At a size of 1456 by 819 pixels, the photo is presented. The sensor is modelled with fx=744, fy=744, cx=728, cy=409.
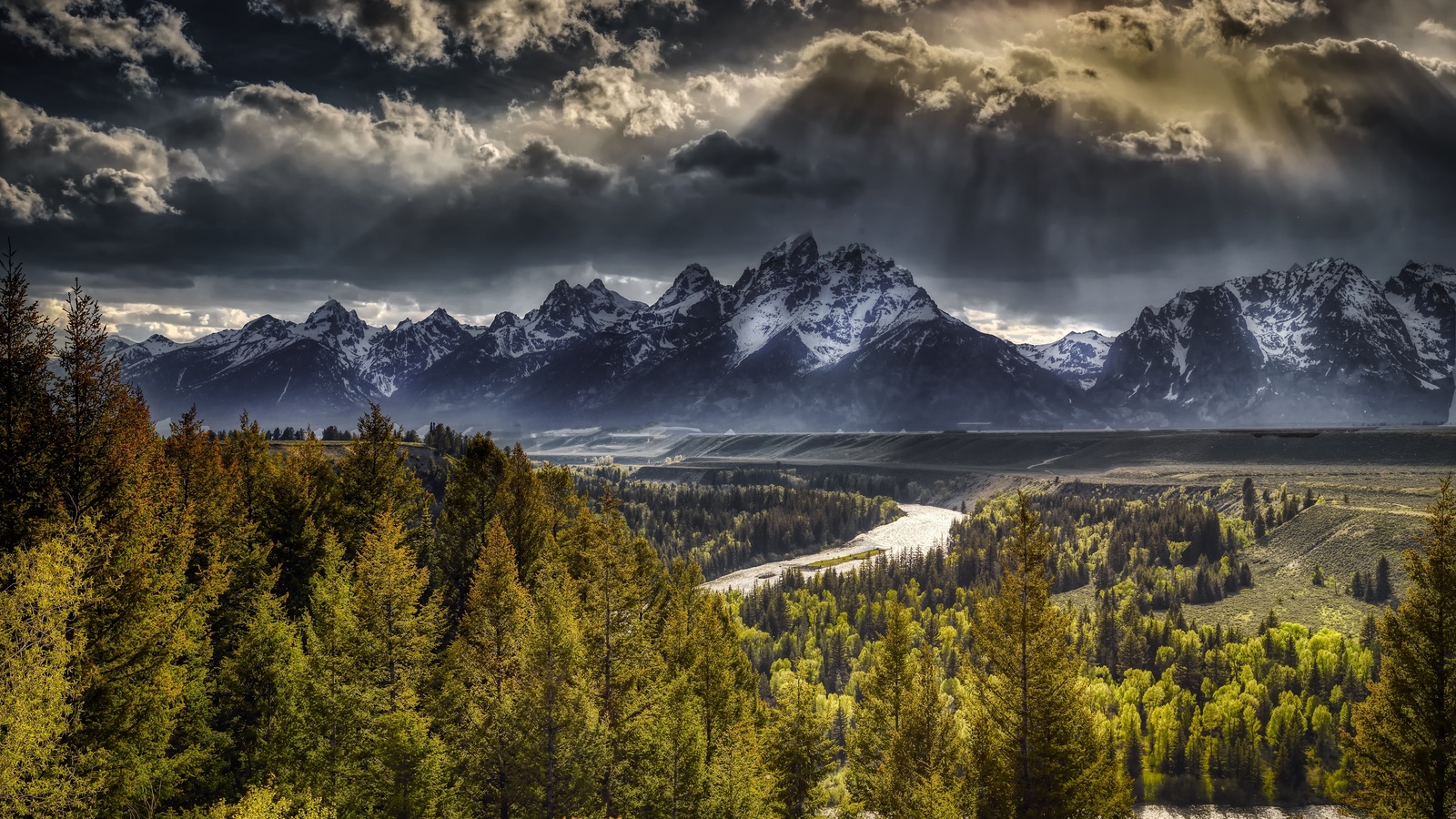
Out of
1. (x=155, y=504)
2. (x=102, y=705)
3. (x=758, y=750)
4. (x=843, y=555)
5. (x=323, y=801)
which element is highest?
(x=155, y=504)

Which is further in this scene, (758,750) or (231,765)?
(758,750)

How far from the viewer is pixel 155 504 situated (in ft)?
99.0

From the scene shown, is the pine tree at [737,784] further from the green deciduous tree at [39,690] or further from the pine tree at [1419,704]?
the pine tree at [1419,704]

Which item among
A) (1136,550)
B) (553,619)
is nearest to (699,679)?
(553,619)

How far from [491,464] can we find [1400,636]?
2014 inches

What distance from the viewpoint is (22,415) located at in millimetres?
27438

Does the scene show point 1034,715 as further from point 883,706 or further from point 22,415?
point 22,415

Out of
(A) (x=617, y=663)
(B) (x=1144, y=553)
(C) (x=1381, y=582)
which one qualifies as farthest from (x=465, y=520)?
(B) (x=1144, y=553)

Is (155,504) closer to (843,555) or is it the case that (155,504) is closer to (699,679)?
(699,679)

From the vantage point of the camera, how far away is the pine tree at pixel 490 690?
3356 centimetres

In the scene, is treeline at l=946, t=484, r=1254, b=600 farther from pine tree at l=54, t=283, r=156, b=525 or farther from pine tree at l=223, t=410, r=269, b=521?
pine tree at l=54, t=283, r=156, b=525

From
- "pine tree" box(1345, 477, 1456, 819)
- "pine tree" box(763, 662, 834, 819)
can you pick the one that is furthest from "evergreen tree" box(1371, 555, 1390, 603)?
"pine tree" box(763, 662, 834, 819)

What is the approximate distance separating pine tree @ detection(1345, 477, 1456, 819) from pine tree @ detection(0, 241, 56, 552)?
164 feet

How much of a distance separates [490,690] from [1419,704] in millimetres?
38644
